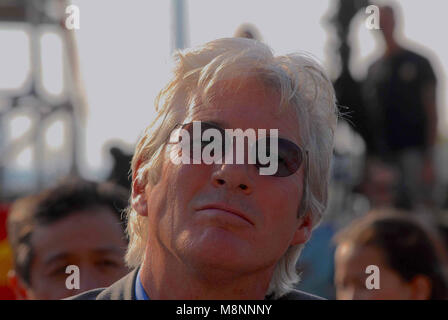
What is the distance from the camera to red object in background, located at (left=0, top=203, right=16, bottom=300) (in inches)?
142

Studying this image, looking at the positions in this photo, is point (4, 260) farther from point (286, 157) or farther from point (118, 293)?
point (286, 157)

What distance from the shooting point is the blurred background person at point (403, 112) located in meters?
5.00

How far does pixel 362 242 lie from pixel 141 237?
3.53 ft

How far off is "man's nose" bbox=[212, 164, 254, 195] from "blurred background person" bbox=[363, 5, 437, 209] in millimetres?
3478

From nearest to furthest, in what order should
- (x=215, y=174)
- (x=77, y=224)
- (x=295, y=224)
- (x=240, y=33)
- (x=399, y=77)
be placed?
(x=215, y=174) → (x=295, y=224) → (x=240, y=33) → (x=77, y=224) → (x=399, y=77)

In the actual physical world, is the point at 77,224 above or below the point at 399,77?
below

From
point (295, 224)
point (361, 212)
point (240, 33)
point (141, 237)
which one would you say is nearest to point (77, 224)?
point (141, 237)

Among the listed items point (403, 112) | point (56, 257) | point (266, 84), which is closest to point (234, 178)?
point (266, 84)

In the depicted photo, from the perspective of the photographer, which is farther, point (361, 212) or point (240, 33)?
point (361, 212)

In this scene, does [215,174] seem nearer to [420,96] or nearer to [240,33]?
[240,33]

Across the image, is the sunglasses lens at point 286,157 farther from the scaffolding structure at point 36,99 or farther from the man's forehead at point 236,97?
the scaffolding structure at point 36,99

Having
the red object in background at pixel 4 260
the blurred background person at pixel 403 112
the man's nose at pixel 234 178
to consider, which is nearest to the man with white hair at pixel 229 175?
the man's nose at pixel 234 178

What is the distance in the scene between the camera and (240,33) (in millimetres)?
2035

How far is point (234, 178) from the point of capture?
153cm
